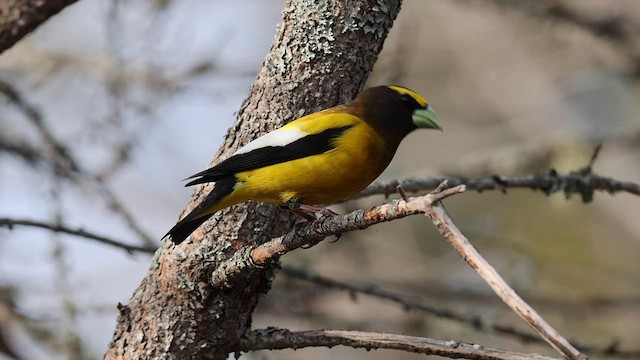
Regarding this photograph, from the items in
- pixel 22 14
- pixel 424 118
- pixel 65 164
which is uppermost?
pixel 65 164

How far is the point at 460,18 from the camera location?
1098cm

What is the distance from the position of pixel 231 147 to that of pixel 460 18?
8294mm

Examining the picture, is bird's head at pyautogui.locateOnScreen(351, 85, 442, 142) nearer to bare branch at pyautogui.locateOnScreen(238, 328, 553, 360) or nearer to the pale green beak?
the pale green beak

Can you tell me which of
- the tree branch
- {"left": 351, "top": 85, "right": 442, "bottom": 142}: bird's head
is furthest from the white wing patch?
the tree branch

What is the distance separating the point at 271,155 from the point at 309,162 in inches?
8.4

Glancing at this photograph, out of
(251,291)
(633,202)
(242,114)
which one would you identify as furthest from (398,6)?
(633,202)

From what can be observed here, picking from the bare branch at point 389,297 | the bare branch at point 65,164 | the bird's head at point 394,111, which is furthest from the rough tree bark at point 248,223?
the bare branch at point 65,164

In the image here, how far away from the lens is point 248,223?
10.5 ft

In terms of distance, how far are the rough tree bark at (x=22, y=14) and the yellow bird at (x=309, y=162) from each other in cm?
91

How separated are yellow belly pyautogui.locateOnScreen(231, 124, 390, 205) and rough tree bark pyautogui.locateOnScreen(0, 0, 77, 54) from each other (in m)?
1.02

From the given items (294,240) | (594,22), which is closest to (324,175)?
(294,240)

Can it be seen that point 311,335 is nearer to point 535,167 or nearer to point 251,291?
point 251,291

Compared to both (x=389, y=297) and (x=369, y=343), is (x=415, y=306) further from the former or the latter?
(x=369, y=343)

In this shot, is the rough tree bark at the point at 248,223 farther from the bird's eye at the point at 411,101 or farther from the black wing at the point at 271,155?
the bird's eye at the point at 411,101
